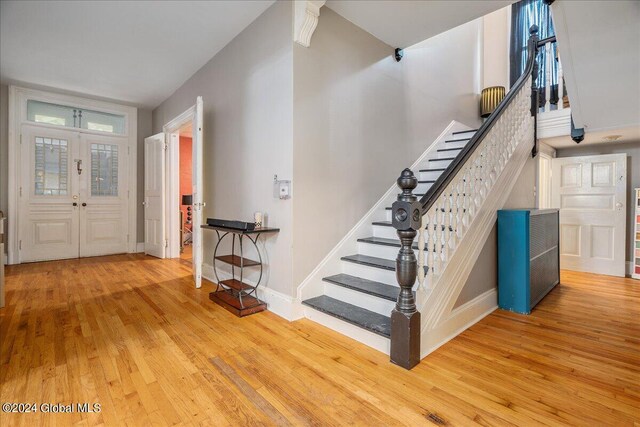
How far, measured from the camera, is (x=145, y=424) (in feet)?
4.21

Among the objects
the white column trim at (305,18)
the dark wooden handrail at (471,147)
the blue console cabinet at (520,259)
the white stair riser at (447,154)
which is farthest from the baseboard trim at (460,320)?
the white column trim at (305,18)

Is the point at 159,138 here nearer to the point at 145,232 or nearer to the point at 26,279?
the point at 145,232

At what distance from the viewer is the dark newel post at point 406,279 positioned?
1.73 metres

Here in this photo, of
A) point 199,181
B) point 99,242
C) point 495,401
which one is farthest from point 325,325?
point 99,242

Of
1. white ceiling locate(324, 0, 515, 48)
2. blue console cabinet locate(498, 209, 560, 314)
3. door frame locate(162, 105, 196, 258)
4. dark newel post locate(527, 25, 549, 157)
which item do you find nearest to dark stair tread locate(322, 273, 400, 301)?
blue console cabinet locate(498, 209, 560, 314)

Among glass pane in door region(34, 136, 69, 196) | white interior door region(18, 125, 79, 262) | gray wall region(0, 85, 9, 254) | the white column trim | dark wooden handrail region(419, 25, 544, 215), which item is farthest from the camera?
glass pane in door region(34, 136, 69, 196)

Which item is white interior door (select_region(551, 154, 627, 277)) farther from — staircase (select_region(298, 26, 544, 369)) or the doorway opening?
the doorway opening

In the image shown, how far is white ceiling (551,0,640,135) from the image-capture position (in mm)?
2229

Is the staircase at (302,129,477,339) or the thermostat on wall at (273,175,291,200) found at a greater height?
the thermostat on wall at (273,175,291,200)

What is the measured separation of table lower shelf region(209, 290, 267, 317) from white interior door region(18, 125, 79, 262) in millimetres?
3886

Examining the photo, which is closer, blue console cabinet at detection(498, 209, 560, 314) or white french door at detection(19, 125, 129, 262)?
blue console cabinet at detection(498, 209, 560, 314)

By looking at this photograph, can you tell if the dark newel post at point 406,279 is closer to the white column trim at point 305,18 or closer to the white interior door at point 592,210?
the white column trim at point 305,18

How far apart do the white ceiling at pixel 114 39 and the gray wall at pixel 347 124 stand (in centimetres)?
87

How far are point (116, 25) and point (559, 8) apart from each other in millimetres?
3962
